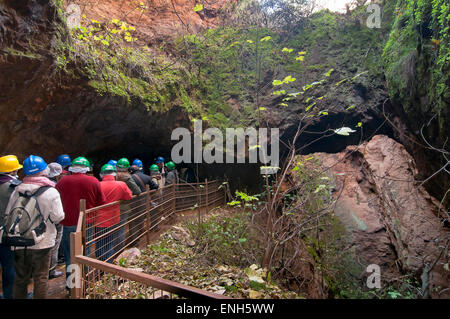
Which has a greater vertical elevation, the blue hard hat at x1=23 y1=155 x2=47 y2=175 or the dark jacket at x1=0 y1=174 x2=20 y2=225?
the blue hard hat at x1=23 y1=155 x2=47 y2=175

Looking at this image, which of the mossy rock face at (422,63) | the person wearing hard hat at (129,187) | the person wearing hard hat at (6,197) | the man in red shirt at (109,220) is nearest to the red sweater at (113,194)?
the man in red shirt at (109,220)

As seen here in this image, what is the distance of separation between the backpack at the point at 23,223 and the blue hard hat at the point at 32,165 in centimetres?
24

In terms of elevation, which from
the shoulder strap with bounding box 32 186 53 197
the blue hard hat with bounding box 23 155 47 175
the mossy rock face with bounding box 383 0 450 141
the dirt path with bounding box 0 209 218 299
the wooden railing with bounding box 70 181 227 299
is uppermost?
the mossy rock face with bounding box 383 0 450 141

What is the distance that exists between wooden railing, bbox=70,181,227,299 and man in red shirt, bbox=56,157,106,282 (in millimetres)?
Result: 204

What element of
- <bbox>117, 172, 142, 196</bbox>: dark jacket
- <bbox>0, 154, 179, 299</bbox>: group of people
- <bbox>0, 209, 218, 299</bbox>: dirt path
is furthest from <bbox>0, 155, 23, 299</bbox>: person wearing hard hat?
<bbox>117, 172, 142, 196</bbox>: dark jacket

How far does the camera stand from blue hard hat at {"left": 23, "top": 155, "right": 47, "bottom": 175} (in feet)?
8.23

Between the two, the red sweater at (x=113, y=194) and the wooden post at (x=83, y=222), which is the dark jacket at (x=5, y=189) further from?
the red sweater at (x=113, y=194)

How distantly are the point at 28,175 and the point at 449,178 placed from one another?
6.98 metres

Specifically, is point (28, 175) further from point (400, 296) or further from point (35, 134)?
point (400, 296)

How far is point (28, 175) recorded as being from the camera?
2.54 metres

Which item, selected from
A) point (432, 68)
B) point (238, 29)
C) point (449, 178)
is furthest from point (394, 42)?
point (238, 29)

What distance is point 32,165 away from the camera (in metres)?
2.52

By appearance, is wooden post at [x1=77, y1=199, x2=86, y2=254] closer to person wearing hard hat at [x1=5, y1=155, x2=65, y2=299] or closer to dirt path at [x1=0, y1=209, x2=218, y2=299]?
person wearing hard hat at [x1=5, y1=155, x2=65, y2=299]

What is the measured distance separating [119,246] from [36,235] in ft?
6.06
